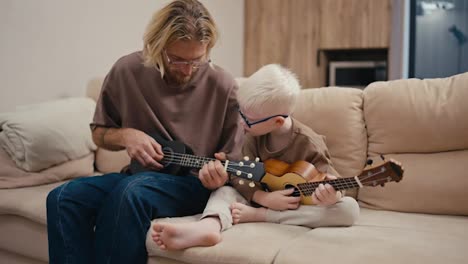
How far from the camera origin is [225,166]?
154cm

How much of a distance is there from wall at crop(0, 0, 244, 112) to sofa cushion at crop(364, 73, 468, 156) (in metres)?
1.63

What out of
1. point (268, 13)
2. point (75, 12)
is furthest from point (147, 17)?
point (268, 13)

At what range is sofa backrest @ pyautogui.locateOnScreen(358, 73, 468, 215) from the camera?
1700mm

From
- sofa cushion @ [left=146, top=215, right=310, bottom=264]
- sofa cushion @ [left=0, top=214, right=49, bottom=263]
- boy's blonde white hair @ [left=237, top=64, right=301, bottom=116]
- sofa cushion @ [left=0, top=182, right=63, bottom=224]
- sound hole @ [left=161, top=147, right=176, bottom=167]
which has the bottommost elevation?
sofa cushion @ [left=0, top=214, right=49, bottom=263]

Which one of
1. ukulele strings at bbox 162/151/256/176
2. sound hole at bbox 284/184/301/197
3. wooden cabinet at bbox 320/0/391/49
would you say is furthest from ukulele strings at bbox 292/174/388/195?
wooden cabinet at bbox 320/0/391/49

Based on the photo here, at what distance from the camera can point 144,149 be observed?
1.59m

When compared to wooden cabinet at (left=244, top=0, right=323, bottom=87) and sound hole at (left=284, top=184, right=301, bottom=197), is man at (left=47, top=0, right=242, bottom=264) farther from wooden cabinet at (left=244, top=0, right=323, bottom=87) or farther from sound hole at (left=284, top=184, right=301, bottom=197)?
wooden cabinet at (left=244, top=0, right=323, bottom=87)

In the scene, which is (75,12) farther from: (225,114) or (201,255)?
(201,255)

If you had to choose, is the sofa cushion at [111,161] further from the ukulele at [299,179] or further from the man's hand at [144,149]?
the ukulele at [299,179]

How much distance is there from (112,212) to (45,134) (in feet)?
2.93

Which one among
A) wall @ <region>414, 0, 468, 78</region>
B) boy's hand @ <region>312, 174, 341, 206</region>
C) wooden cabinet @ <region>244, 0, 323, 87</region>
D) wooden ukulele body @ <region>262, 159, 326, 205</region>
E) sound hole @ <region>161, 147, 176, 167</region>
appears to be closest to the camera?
boy's hand @ <region>312, 174, 341, 206</region>

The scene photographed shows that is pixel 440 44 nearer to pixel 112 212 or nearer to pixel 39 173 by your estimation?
→ pixel 39 173

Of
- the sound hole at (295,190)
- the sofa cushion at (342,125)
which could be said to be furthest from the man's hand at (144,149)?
the sofa cushion at (342,125)

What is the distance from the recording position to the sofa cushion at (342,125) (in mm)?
1870
